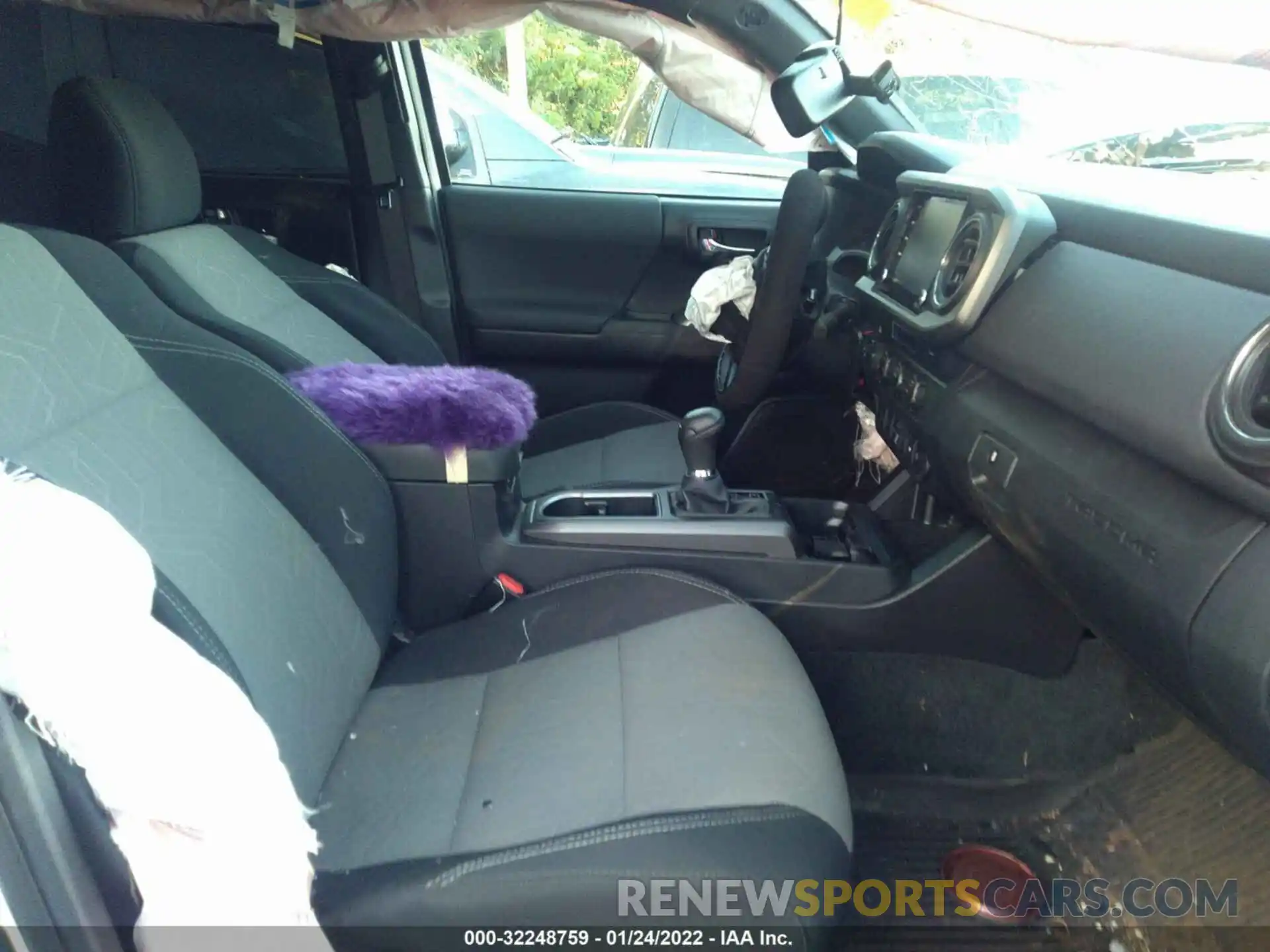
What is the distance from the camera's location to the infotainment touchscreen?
1.20 meters

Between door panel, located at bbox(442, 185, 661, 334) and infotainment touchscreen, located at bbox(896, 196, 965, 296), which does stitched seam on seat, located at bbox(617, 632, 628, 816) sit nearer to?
infotainment touchscreen, located at bbox(896, 196, 965, 296)

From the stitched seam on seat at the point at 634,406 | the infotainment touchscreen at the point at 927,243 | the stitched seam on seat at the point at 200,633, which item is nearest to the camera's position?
the stitched seam on seat at the point at 200,633

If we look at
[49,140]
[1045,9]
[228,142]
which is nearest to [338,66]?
[228,142]

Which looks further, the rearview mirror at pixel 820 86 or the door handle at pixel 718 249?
the door handle at pixel 718 249

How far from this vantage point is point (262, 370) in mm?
1222

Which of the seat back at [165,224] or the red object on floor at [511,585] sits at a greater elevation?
the seat back at [165,224]

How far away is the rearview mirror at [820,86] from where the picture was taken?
145cm

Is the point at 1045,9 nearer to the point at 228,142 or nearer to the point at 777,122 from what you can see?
the point at 777,122

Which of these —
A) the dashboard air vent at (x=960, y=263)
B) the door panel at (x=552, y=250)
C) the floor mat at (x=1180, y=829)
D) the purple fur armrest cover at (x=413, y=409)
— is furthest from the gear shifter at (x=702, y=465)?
the door panel at (x=552, y=250)

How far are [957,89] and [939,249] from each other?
0.47m

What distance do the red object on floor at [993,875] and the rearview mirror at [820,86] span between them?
1126 millimetres

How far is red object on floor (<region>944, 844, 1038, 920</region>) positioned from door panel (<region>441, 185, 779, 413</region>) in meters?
1.18

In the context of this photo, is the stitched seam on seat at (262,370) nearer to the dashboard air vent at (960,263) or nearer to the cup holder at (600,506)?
the cup holder at (600,506)

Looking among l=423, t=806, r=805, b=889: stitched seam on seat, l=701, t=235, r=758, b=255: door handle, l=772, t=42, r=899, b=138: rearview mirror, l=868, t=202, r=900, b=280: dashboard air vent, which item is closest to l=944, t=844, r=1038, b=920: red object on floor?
l=423, t=806, r=805, b=889: stitched seam on seat
